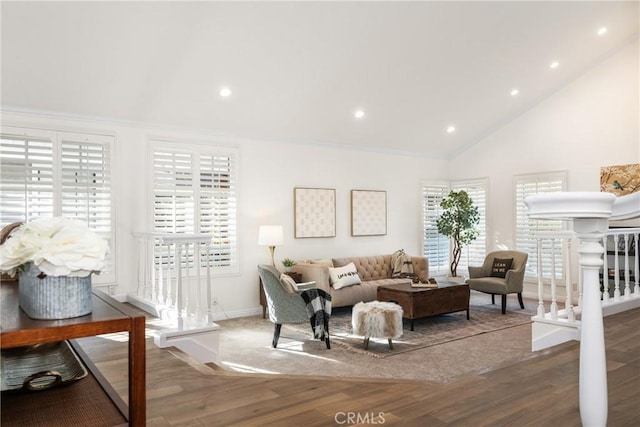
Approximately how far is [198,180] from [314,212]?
2.01 meters

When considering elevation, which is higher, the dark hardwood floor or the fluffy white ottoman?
the dark hardwood floor

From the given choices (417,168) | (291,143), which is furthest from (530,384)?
(417,168)

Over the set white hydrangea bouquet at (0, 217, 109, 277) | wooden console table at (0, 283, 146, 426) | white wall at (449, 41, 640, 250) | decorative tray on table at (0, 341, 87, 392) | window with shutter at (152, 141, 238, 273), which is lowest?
decorative tray on table at (0, 341, 87, 392)

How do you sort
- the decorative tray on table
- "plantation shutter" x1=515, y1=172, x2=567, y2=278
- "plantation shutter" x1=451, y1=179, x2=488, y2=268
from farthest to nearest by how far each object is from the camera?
"plantation shutter" x1=451, y1=179, x2=488, y2=268 < "plantation shutter" x1=515, y1=172, x2=567, y2=278 < the decorative tray on table

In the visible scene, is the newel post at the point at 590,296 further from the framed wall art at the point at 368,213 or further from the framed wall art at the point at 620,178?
the framed wall art at the point at 368,213

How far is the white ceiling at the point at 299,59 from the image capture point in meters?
4.50

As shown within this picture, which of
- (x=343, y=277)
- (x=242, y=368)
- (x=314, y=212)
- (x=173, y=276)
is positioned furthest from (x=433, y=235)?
(x=242, y=368)

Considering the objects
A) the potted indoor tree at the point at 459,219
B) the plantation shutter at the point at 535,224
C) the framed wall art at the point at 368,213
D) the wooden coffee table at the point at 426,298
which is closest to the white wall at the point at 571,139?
the plantation shutter at the point at 535,224

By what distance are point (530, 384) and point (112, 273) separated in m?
4.82

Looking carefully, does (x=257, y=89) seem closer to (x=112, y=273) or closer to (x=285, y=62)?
(x=285, y=62)

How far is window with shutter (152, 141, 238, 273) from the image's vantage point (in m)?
6.04

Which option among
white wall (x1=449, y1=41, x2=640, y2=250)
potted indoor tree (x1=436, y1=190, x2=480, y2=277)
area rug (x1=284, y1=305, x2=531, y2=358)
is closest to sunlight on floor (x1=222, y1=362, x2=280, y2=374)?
area rug (x1=284, y1=305, x2=531, y2=358)

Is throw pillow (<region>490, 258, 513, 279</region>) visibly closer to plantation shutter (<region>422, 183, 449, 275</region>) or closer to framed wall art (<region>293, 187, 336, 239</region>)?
plantation shutter (<region>422, 183, 449, 275</region>)

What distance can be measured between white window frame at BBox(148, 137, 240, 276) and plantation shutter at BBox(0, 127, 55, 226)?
1.15 m
